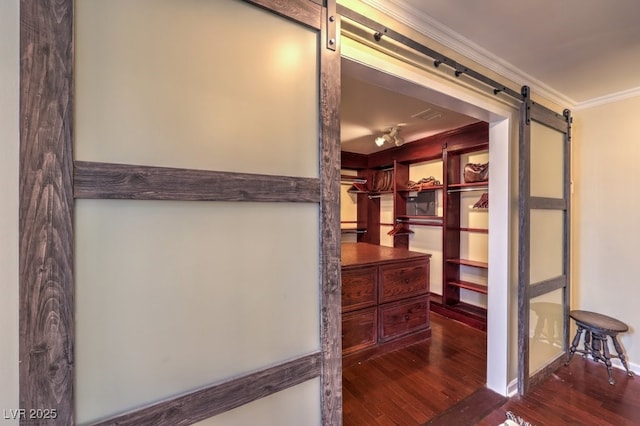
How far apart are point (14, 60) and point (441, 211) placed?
439 centimetres

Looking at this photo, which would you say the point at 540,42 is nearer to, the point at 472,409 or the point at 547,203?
the point at 547,203

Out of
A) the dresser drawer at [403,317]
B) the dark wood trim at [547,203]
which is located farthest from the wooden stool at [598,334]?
the dresser drawer at [403,317]

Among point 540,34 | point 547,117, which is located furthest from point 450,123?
point 540,34

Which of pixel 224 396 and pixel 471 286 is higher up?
pixel 224 396

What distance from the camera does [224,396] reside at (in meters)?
0.94

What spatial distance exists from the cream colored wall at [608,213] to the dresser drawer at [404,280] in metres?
1.50

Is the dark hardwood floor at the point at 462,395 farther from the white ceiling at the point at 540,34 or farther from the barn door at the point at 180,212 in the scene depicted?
the white ceiling at the point at 540,34

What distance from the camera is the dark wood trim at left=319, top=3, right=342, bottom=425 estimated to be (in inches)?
44.8

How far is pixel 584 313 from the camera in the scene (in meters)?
2.62

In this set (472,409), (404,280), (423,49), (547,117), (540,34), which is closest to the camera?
(423,49)

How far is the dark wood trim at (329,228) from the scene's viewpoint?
3.74ft

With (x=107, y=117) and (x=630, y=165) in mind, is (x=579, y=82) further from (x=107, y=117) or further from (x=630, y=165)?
(x=107, y=117)

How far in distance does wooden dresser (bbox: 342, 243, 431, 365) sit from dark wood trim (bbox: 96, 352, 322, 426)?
1492 mm

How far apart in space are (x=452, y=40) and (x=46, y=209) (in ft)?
6.96
